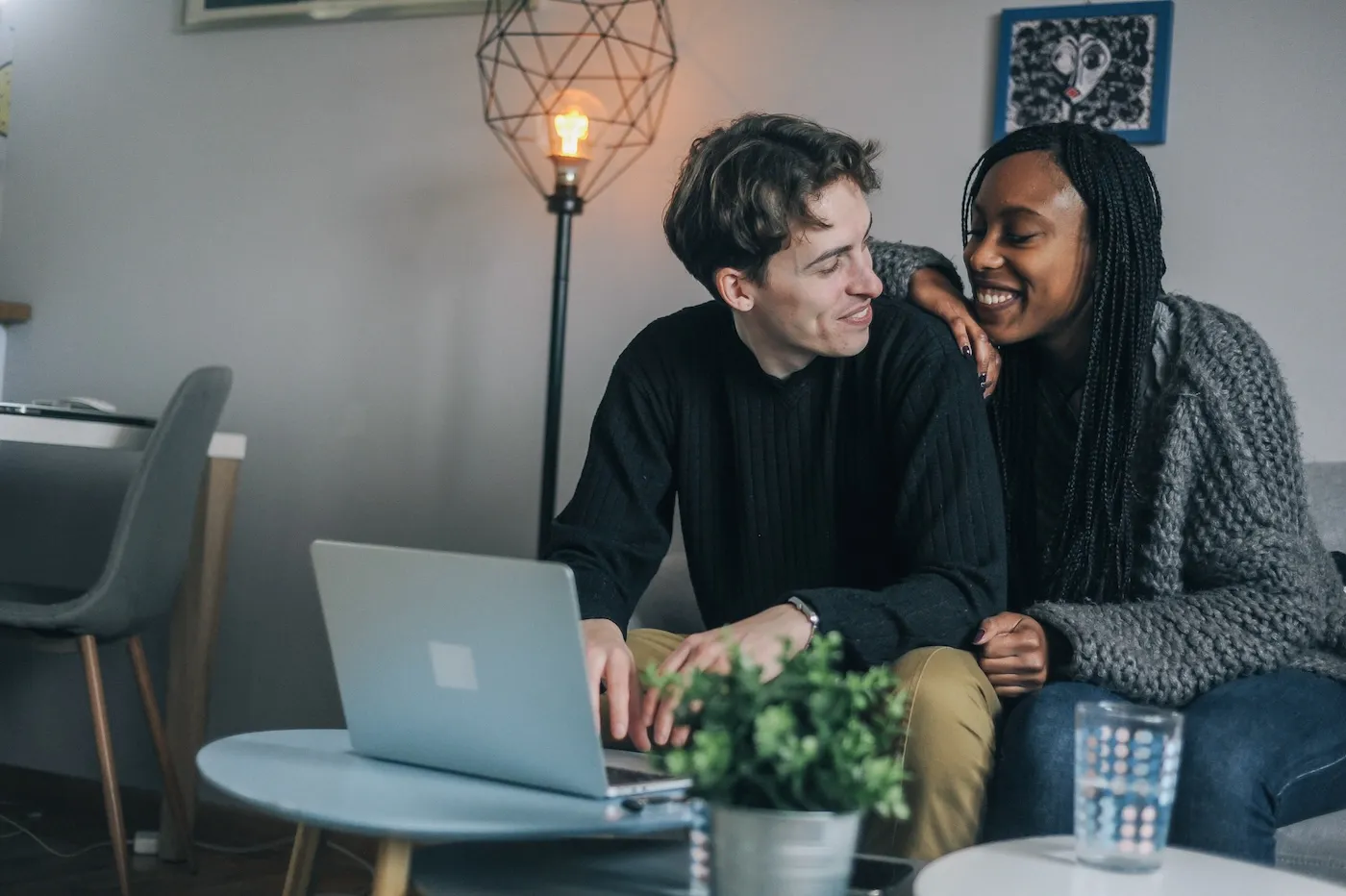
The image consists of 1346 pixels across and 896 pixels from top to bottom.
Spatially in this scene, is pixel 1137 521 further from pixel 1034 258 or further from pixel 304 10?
pixel 304 10

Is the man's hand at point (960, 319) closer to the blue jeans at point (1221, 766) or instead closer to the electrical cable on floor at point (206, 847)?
the blue jeans at point (1221, 766)

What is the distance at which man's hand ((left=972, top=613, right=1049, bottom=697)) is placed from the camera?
1.45 metres

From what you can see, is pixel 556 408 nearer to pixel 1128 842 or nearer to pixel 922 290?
pixel 922 290

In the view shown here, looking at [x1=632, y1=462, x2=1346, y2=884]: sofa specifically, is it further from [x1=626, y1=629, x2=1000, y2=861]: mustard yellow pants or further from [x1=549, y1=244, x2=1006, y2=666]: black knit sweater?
[x1=626, y1=629, x2=1000, y2=861]: mustard yellow pants

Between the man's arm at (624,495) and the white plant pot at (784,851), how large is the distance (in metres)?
0.78

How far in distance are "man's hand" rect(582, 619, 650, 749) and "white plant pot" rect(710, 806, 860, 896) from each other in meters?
0.40

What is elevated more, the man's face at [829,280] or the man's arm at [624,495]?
the man's face at [829,280]

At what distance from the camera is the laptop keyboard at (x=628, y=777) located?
3.63 ft

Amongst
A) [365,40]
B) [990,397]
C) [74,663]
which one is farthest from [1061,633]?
[74,663]

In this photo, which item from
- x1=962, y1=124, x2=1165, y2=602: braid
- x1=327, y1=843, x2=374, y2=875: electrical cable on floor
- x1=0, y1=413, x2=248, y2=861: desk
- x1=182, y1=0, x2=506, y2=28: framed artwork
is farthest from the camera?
x1=182, y1=0, x2=506, y2=28: framed artwork

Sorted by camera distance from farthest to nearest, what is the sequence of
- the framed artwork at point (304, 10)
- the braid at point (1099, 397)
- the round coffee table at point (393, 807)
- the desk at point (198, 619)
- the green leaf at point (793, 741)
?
the framed artwork at point (304, 10) < the desk at point (198, 619) < the braid at point (1099, 397) < the round coffee table at point (393, 807) < the green leaf at point (793, 741)

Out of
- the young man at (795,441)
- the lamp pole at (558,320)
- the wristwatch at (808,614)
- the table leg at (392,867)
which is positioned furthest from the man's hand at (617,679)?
the lamp pole at (558,320)

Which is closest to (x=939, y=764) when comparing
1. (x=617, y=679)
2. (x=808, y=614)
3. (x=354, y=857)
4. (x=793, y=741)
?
(x=808, y=614)

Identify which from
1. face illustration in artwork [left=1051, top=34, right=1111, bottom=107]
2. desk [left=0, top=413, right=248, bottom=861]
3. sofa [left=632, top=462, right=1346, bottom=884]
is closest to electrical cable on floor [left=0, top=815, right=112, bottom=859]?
desk [left=0, top=413, right=248, bottom=861]
